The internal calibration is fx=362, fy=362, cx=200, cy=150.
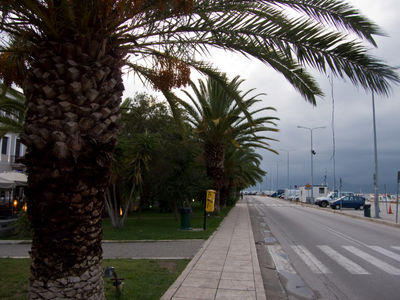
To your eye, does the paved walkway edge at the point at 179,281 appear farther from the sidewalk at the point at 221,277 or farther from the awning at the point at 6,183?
the awning at the point at 6,183

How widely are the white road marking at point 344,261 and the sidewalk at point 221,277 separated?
238 cm

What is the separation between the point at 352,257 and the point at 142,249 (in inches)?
248

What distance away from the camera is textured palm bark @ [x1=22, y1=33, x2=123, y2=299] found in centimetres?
405

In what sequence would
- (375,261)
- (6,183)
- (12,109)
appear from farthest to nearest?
(6,183) → (12,109) → (375,261)

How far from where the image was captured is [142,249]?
11.2 m

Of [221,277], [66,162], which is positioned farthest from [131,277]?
[66,162]

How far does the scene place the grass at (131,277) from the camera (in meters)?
6.06

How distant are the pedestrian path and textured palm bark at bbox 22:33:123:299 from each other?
652 cm

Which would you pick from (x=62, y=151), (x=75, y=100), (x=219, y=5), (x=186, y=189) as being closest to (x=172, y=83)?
(x=219, y=5)

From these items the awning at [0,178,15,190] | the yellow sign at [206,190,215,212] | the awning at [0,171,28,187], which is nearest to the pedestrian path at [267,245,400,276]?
the yellow sign at [206,190,215,212]

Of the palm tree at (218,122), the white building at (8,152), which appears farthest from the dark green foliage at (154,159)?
the white building at (8,152)

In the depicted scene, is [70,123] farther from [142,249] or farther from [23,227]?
[23,227]

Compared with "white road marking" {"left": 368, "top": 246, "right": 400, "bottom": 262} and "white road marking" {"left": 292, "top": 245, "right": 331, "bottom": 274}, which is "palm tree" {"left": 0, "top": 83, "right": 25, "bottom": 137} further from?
"white road marking" {"left": 368, "top": 246, "right": 400, "bottom": 262}

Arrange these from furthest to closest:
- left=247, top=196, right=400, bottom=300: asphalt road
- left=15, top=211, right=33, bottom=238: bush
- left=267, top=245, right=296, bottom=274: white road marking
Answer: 1. left=15, top=211, right=33, bottom=238: bush
2. left=267, top=245, right=296, bottom=274: white road marking
3. left=247, top=196, right=400, bottom=300: asphalt road
